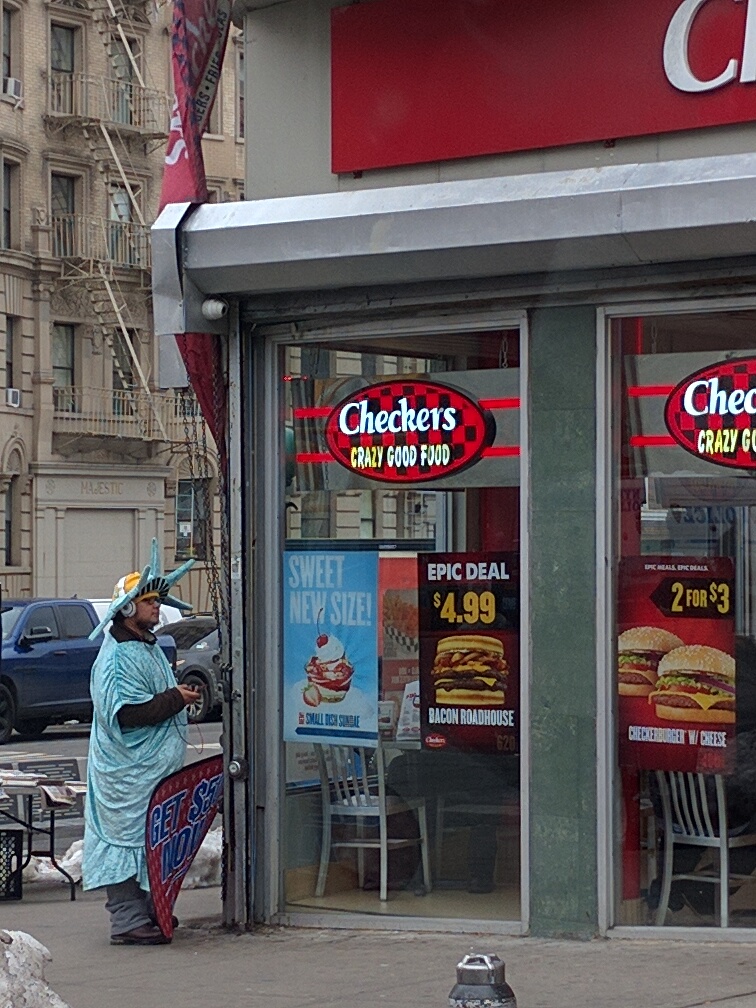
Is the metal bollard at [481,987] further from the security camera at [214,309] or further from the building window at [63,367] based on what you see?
the building window at [63,367]

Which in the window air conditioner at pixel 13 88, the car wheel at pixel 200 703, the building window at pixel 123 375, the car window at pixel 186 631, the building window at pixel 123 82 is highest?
the building window at pixel 123 82

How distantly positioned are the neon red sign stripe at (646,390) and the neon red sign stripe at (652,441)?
0.18 m

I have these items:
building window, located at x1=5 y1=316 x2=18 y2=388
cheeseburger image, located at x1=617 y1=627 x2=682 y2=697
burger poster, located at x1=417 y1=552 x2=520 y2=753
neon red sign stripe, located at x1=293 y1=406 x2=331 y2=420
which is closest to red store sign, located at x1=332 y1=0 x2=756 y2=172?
neon red sign stripe, located at x1=293 y1=406 x2=331 y2=420

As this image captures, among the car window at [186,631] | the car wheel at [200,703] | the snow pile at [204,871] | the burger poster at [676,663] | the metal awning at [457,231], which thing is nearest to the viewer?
the metal awning at [457,231]

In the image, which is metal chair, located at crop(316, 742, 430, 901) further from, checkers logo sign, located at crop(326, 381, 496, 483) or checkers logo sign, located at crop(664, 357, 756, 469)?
checkers logo sign, located at crop(664, 357, 756, 469)

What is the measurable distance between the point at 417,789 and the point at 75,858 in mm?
3904

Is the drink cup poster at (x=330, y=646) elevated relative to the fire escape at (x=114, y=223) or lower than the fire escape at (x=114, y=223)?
lower

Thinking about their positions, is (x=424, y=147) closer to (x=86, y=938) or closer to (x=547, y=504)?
(x=547, y=504)

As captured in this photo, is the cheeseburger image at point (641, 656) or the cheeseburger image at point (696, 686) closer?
the cheeseburger image at point (696, 686)

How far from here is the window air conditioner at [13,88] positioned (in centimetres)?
3838

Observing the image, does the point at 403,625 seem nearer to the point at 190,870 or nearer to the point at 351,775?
the point at 351,775

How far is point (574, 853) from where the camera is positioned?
805cm

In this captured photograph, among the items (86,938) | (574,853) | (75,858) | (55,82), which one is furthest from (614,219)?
(55,82)

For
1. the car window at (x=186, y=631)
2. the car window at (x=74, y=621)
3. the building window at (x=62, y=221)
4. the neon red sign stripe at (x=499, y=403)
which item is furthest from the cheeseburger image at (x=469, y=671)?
the building window at (x=62, y=221)
